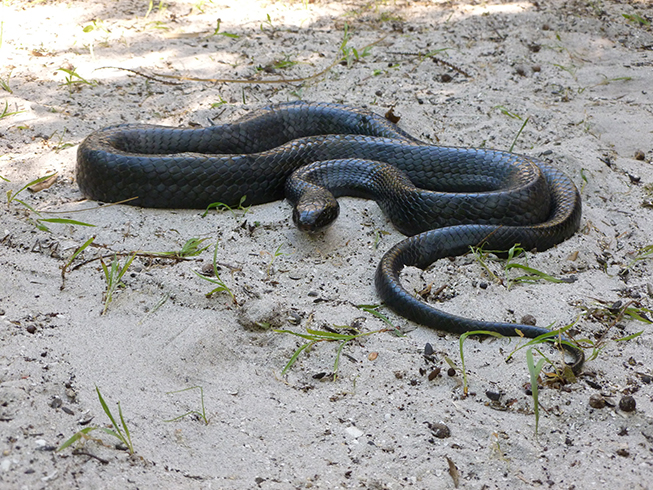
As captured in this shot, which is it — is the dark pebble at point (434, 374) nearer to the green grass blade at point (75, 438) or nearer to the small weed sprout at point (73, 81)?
the green grass blade at point (75, 438)

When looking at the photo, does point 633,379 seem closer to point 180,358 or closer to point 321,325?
point 321,325

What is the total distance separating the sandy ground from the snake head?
0.11 meters

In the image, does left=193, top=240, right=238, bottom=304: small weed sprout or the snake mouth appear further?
the snake mouth

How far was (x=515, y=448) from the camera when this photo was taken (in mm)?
2232

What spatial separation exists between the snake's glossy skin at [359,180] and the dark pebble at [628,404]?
107 cm

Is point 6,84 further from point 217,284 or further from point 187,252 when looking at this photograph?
point 217,284

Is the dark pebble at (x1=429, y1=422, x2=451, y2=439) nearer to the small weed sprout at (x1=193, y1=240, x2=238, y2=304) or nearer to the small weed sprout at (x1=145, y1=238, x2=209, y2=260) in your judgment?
the small weed sprout at (x1=193, y1=240, x2=238, y2=304)

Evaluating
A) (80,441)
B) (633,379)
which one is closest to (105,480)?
(80,441)

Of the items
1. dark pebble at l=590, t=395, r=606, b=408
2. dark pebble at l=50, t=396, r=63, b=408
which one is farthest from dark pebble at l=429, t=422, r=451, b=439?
dark pebble at l=50, t=396, r=63, b=408

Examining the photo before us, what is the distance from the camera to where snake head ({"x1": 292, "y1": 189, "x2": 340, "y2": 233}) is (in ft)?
11.8

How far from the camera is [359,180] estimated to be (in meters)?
4.22

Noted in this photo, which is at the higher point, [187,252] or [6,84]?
[6,84]

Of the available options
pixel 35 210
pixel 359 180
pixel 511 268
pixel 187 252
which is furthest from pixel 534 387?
pixel 35 210

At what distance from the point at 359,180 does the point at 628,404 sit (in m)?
2.33
